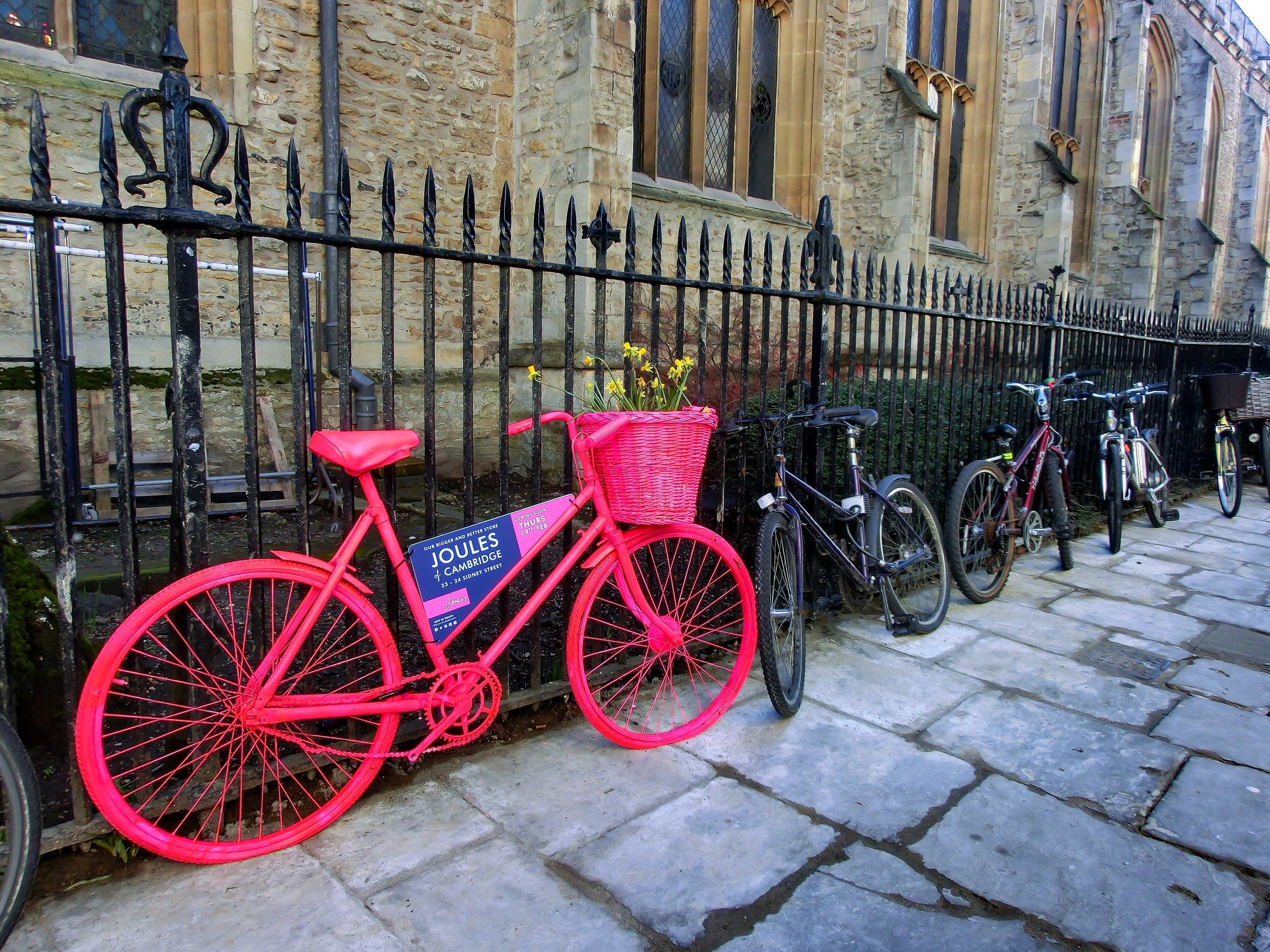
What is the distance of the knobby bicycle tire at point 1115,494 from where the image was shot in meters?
5.72

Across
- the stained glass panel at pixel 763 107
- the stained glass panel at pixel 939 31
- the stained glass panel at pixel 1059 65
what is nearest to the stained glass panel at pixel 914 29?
the stained glass panel at pixel 939 31

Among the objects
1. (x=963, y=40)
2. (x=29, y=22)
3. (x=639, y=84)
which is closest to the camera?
(x=29, y=22)

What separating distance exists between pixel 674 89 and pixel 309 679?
29.1ft

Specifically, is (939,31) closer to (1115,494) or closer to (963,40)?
(963,40)

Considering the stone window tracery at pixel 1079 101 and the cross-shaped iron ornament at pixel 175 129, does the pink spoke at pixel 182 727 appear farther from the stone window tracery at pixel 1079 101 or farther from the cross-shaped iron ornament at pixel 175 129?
the stone window tracery at pixel 1079 101

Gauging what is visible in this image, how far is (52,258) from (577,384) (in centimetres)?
551

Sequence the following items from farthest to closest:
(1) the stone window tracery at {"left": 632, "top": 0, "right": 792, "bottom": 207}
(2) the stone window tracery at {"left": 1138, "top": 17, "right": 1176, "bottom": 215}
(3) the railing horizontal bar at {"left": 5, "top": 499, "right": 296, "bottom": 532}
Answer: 1. (2) the stone window tracery at {"left": 1138, "top": 17, "right": 1176, "bottom": 215}
2. (1) the stone window tracery at {"left": 632, "top": 0, "right": 792, "bottom": 207}
3. (3) the railing horizontal bar at {"left": 5, "top": 499, "right": 296, "bottom": 532}

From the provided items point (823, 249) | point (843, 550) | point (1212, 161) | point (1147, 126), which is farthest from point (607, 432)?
point (1212, 161)

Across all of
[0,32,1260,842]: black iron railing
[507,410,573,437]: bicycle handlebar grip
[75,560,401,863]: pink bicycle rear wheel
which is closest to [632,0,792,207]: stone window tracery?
[0,32,1260,842]: black iron railing

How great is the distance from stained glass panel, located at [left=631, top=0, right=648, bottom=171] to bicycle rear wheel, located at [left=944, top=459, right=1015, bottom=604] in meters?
6.05

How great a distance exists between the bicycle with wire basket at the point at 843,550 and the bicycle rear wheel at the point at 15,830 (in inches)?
83.8

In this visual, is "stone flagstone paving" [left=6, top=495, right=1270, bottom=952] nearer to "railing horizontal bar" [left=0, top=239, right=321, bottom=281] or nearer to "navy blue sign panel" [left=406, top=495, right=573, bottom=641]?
"navy blue sign panel" [left=406, top=495, right=573, bottom=641]

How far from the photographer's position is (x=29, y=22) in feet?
19.4

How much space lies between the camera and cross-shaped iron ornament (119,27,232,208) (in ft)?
6.55
